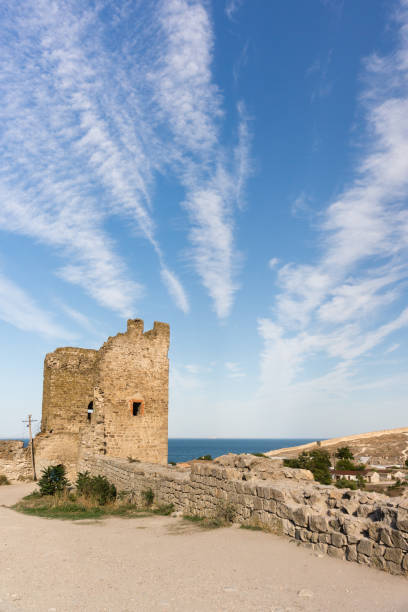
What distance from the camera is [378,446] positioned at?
77.8 m

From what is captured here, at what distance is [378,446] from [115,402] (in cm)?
7364

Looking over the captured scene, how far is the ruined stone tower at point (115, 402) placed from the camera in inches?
687

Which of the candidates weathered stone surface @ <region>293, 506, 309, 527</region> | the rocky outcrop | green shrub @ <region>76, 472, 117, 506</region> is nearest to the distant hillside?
green shrub @ <region>76, 472, 117, 506</region>

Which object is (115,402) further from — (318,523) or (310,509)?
(318,523)

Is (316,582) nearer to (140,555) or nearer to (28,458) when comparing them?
(140,555)

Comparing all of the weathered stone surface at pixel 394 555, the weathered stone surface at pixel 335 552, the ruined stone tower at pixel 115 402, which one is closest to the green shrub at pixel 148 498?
the ruined stone tower at pixel 115 402

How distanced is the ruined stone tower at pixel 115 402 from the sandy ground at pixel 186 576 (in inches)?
379

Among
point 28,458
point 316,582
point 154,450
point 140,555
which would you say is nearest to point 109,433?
point 154,450

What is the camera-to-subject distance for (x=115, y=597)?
469 centimetres

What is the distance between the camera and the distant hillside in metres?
69.5

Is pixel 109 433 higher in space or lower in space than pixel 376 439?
higher

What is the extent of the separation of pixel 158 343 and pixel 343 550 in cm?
1422

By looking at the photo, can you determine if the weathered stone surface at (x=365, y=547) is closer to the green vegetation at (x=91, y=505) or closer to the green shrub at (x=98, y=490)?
the green vegetation at (x=91, y=505)

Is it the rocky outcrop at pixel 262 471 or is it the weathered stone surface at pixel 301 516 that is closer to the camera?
the weathered stone surface at pixel 301 516
